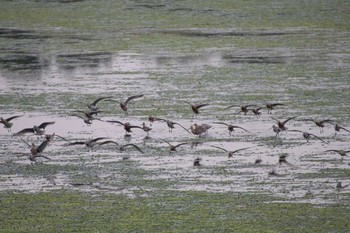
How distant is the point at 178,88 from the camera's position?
715 inches

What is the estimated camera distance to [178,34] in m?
26.1

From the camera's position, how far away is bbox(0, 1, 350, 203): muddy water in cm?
1204

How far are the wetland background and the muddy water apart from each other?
39 mm

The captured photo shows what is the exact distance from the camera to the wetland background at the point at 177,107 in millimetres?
10484

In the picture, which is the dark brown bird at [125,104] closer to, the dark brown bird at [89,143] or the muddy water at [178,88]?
the muddy water at [178,88]

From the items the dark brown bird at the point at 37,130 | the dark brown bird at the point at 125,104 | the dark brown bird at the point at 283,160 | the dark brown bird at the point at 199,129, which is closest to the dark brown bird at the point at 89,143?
the dark brown bird at the point at 37,130

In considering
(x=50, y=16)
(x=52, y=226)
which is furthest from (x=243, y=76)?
(x=50, y=16)

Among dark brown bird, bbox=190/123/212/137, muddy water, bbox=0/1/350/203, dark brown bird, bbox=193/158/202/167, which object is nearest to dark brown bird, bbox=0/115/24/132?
muddy water, bbox=0/1/350/203

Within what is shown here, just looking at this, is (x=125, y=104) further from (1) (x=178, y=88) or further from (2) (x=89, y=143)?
(2) (x=89, y=143)

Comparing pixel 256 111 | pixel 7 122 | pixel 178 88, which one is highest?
pixel 256 111

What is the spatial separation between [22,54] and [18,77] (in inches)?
134

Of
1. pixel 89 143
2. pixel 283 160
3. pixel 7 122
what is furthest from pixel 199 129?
pixel 7 122

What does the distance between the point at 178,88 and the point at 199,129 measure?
160 inches

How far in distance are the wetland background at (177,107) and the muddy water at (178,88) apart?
0.04 m
